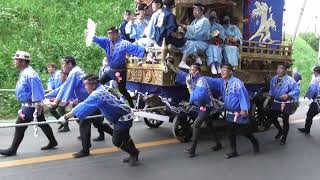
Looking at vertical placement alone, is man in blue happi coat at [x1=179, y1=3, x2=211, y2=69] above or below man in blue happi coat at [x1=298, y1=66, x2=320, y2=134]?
above

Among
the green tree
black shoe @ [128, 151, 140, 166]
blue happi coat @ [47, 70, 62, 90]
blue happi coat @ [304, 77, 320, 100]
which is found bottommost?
black shoe @ [128, 151, 140, 166]

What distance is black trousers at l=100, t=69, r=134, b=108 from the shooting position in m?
8.92

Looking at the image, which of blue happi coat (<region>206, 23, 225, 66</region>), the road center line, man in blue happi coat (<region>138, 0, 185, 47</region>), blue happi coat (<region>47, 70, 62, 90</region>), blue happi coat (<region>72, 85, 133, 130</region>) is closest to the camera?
blue happi coat (<region>72, 85, 133, 130</region>)

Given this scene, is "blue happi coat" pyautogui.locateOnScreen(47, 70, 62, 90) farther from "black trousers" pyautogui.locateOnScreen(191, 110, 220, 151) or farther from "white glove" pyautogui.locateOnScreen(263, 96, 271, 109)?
"white glove" pyautogui.locateOnScreen(263, 96, 271, 109)

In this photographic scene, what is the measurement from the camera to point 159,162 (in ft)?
23.4

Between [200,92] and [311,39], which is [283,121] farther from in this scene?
[311,39]

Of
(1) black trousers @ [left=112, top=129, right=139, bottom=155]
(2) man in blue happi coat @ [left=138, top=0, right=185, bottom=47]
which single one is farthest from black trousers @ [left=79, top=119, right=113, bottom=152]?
(2) man in blue happi coat @ [left=138, top=0, right=185, bottom=47]

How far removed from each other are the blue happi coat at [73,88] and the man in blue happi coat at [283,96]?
412 centimetres

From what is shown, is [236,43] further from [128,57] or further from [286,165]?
[286,165]

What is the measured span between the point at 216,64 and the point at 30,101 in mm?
3733

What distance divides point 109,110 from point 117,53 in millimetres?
2220

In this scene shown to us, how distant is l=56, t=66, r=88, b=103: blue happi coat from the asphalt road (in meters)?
0.91

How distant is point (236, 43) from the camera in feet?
30.8

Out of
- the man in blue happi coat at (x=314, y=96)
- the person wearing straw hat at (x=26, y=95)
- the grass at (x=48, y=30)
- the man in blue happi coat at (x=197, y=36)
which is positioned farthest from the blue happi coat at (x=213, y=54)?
the grass at (x=48, y=30)
